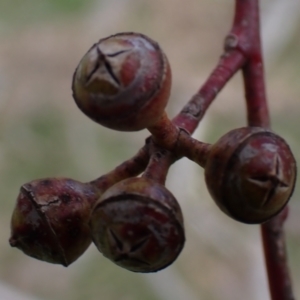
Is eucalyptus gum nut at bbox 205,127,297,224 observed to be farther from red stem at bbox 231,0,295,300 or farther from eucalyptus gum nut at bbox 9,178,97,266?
red stem at bbox 231,0,295,300

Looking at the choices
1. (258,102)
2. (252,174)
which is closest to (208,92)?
(258,102)

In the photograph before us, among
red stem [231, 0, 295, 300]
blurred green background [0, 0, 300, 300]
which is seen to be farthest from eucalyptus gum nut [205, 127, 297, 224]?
blurred green background [0, 0, 300, 300]

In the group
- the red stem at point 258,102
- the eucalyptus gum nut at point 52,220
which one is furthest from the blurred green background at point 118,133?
the eucalyptus gum nut at point 52,220

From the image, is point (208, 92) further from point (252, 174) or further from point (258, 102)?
point (252, 174)

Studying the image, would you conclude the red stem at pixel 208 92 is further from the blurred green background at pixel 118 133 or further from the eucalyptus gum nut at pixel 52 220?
the blurred green background at pixel 118 133

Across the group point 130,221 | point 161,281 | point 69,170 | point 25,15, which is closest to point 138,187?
point 130,221

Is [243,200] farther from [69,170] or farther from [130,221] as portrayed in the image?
[69,170]
